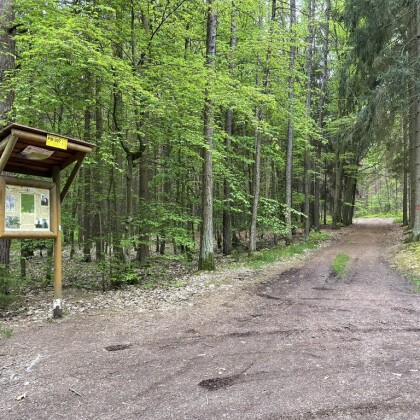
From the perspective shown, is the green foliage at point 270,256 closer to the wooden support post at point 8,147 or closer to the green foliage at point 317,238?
the green foliage at point 317,238

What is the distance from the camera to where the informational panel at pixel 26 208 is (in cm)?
514

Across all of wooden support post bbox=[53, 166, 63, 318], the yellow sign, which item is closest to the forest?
wooden support post bbox=[53, 166, 63, 318]

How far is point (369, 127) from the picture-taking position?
1364 centimetres

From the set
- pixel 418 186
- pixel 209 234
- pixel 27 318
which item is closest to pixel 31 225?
pixel 27 318

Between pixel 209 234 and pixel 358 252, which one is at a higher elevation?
pixel 209 234

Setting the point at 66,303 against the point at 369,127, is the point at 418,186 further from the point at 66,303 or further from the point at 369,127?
the point at 66,303

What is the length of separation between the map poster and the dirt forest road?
1609 millimetres

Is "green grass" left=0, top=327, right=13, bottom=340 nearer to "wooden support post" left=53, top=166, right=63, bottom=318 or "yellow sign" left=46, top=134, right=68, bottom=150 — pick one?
"wooden support post" left=53, top=166, right=63, bottom=318

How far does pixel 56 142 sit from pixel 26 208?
1.18 meters

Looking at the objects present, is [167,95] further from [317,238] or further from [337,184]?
[337,184]

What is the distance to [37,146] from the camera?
5172 millimetres

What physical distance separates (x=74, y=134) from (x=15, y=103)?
3.09m

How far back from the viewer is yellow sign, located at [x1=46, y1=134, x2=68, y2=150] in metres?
5.05

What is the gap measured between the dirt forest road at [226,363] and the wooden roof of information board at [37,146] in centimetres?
259
